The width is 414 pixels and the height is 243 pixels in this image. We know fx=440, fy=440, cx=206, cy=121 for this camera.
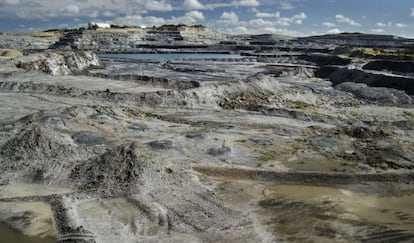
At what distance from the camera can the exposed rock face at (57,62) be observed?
46562 millimetres

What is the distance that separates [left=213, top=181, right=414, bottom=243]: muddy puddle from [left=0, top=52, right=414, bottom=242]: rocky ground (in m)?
0.06

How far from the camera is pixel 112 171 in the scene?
53.9 feet

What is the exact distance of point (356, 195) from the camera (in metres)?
16.4

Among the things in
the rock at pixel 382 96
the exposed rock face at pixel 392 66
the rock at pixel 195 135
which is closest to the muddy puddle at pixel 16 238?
the rock at pixel 195 135

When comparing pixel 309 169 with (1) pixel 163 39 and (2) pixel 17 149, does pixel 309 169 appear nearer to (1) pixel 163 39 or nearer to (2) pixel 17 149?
(2) pixel 17 149

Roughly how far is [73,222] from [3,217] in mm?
2401

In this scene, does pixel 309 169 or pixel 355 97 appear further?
pixel 355 97

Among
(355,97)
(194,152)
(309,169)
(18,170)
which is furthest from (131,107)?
(355,97)

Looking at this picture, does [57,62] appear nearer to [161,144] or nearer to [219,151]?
[161,144]

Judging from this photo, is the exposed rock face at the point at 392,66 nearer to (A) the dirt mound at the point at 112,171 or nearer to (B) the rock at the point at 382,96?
(B) the rock at the point at 382,96

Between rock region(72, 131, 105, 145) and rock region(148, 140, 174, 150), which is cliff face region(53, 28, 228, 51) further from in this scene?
rock region(148, 140, 174, 150)

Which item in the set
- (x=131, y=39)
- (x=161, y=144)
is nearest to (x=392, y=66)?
(x=161, y=144)

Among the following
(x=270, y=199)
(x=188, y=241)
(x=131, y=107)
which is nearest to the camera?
(x=188, y=241)

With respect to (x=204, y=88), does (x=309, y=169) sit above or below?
below
